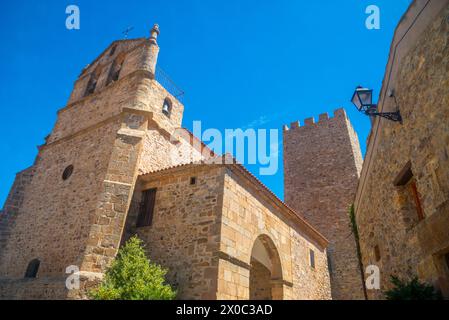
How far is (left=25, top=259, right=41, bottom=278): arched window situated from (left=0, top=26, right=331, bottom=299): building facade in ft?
0.11

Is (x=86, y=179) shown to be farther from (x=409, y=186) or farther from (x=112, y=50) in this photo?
(x=409, y=186)

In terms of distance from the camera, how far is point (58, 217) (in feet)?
33.4

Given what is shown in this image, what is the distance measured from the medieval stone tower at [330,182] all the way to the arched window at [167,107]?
13243mm

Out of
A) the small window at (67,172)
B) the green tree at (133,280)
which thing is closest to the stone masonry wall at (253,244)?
the green tree at (133,280)

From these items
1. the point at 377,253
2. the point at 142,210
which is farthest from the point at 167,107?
the point at 377,253

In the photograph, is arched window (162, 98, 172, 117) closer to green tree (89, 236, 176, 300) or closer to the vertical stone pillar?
the vertical stone pillar

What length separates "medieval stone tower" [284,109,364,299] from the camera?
1914 centimetres

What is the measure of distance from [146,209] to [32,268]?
161 inches

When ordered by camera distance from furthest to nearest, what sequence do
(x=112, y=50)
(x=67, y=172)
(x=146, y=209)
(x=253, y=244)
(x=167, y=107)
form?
(x=112, y=50)
(x=167, y=107)
(x=67, y=172)
(x=253, y=244)
(x=146, y=209)

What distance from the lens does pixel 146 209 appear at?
966cm

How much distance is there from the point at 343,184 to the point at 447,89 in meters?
18.1
